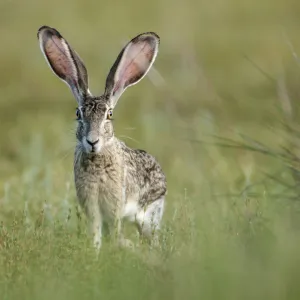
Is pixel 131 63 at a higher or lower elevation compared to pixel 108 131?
higher

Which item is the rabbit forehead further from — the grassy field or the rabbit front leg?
the rabbit front leg

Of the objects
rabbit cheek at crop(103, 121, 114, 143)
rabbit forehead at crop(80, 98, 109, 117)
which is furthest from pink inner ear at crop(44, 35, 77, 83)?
rabbit cheek at crop(103, 121, 114, 143)

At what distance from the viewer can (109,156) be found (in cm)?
789

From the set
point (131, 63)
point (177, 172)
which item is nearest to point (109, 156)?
point (131, 63)

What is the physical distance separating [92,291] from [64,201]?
11.4 ft

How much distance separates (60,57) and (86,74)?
0.76ft

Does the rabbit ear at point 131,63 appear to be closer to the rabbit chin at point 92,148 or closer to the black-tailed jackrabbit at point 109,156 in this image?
the black-tailed jackrabbit at point 109,156

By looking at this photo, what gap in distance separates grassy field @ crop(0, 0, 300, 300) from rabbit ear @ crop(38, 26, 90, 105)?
1.14ft

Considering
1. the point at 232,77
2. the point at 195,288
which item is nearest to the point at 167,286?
the point at 195,288

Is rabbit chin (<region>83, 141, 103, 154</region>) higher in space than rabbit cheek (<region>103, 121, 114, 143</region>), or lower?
lower

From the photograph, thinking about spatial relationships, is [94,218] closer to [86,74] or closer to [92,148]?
[92,148]

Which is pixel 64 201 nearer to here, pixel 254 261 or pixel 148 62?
pixel 148 62

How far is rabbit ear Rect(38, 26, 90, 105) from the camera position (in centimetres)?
813

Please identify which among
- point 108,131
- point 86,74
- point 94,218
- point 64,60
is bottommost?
point 94,218
